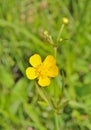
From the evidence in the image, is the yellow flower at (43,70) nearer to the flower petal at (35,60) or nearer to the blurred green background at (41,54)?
the flower petal at (35,60)

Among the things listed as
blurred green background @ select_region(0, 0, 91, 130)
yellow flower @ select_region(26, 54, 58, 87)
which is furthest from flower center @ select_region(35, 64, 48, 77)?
blurred green background @ select_region(0, 0, 91, 130)

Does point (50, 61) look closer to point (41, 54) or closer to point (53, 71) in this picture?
point (53, 71)

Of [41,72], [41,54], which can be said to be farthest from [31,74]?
[41,54]

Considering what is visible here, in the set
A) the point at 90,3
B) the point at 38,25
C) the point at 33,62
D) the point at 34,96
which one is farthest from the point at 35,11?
the point at 33,62

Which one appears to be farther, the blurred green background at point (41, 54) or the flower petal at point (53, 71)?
the blurred green background at point (41, 54)

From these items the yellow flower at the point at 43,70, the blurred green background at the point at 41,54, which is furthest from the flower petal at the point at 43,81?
the blurred green background at the point at 41,54

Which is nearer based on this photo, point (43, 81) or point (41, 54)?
point (43, 81)

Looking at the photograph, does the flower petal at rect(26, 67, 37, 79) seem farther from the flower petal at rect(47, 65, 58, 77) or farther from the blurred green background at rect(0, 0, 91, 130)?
the blurred green background at rect(0, 0, 91, 130)
